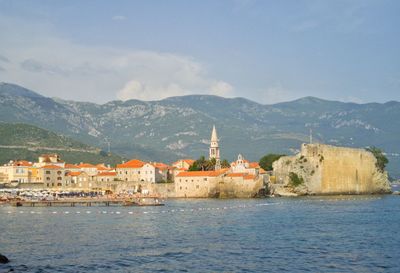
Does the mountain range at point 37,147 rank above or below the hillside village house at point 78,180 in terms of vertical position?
above

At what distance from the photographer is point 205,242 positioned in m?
41.9

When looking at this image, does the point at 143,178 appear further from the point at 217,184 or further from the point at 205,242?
the point at 205,242

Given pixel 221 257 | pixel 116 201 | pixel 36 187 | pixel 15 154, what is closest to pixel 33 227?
pixel 221 257

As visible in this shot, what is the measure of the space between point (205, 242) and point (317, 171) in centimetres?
6719

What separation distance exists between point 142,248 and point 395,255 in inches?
591

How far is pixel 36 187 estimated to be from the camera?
120 m

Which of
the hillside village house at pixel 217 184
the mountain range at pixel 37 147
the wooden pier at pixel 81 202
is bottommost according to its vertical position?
the wooden pier at pixel 81 202

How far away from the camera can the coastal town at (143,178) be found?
332ft

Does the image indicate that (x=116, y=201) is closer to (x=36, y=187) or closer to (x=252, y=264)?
(x=36, y=187)

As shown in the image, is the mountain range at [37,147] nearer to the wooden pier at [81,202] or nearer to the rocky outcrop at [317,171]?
the wooden pier at [81,202]

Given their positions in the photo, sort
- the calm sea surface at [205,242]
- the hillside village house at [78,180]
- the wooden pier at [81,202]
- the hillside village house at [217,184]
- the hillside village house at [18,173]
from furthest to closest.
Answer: the hillside village house at [18,173] < the hillside village house at [78,180] < the hillside village house at [217,184] < the wooden pier at [81,202] < the calm sea surface at [205,242]

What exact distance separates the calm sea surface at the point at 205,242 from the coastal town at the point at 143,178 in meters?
34.7

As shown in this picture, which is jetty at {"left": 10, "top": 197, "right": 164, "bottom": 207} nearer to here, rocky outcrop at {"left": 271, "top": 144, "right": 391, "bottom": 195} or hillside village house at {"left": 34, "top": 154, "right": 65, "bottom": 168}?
rocky outcrop at {"left": 271, "top": 144, "right": 391, "bottom": 195}

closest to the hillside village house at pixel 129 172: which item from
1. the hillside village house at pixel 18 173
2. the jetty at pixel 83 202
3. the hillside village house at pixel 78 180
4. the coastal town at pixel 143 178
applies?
the coastal town at pixel 143 178
